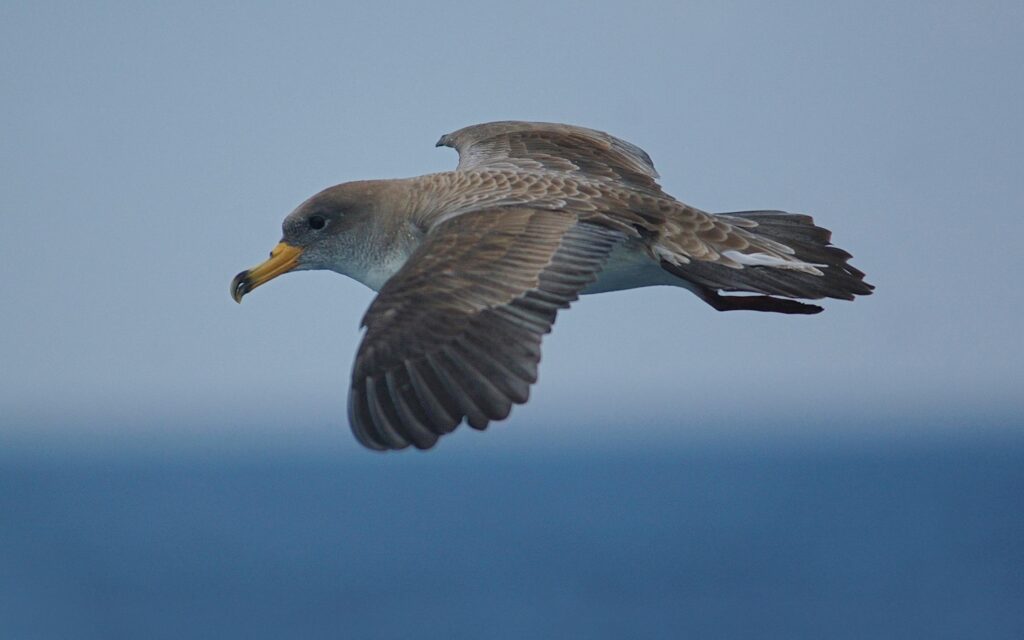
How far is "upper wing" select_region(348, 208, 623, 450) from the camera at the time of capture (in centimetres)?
847

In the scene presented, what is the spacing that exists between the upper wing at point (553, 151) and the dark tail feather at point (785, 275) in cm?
79

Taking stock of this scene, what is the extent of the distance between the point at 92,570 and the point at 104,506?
40.1 m

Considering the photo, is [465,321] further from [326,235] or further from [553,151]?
[553,151]

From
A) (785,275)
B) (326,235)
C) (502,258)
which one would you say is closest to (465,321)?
(502,258)

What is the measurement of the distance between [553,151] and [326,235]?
74.0 inches

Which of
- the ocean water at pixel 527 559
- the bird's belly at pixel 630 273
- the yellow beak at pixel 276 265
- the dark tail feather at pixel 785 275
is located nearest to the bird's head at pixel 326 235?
the yellow beak at pixel 276 265

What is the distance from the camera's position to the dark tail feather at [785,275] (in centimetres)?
1001

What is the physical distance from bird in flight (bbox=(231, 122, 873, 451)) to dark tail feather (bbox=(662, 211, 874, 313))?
11mm

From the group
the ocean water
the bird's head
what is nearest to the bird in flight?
the bird's head

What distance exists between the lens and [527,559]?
10106cm

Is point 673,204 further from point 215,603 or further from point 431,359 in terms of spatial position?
point 215,603

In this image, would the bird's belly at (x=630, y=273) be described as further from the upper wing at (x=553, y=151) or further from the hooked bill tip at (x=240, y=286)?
the hooked bill tip at (x=240, y=286)

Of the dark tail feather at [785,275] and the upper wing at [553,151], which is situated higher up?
the upper wing at [553,151]

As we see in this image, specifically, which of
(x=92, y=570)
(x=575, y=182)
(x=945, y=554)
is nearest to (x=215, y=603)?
(x=92, y=570)
